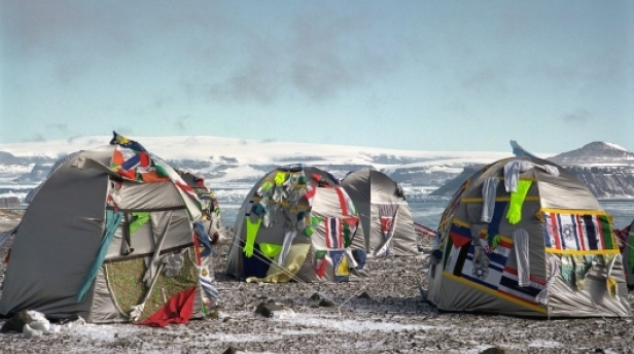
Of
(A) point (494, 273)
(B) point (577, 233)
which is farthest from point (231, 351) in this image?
(B) point (577, 233)

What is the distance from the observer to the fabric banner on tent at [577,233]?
14219mm

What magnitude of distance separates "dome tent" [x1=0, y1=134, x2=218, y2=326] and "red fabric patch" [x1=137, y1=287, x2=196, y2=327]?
0.05 feet

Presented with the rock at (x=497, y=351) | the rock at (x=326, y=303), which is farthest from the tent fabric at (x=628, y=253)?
the rock at (x=497, y=351)

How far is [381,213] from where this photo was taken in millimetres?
28484

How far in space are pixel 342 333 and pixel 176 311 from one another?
8.97 feet

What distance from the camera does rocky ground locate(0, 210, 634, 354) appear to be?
11367mm

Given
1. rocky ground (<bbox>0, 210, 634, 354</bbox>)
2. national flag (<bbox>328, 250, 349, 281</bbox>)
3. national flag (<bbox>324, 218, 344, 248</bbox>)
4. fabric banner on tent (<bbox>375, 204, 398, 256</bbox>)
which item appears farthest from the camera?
fabric banner on tent (<bbox>375, 204, 398, 256</bbox>)

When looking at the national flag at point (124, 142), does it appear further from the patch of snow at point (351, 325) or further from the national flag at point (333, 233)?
the national flag at point (333, 233)

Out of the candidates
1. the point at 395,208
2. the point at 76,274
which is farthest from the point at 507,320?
the point at 395,208

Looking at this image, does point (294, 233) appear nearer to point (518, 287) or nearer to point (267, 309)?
point (267, 309)

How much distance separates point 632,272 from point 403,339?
8279 mm

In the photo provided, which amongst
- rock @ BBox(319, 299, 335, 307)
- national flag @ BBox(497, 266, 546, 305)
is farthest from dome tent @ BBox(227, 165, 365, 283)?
national flag @ BBox(497, 266, 546, 305)

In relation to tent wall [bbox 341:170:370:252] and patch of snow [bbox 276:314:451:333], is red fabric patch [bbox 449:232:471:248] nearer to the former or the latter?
patch of snow [bbox 276:314:451:333]

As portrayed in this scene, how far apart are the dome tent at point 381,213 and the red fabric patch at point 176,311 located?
14.8 m
